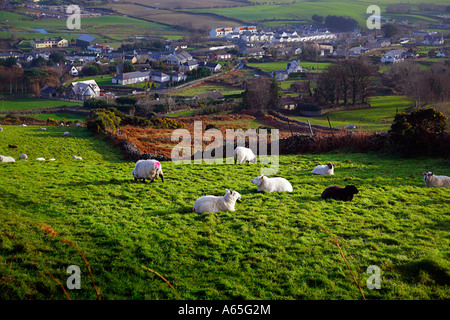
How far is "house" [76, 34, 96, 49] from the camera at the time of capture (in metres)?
144

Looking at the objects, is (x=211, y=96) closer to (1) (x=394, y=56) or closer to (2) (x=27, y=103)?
(2) (x=27, y=103)

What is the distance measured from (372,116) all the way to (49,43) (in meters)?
132

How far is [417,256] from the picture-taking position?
8.52 meters

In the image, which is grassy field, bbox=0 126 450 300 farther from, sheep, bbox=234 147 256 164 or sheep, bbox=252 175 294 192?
sheep, bbox=234 147 256 164

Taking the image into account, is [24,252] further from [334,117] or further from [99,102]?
[99,102]

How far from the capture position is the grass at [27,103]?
63619 millimetres

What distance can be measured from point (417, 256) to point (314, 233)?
2506 millimetres

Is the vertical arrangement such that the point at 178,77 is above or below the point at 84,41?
below

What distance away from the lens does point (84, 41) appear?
479 feet

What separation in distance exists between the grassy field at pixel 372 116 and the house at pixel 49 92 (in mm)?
52016

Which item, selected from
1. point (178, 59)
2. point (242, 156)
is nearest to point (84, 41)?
point (178, 59)

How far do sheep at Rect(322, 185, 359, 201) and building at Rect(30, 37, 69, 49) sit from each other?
148 meters

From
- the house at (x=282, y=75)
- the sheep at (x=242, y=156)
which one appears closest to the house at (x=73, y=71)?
the house at (x=282, y=75)

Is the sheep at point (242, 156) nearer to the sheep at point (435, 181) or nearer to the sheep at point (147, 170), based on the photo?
the sheep at point (147, 170)
